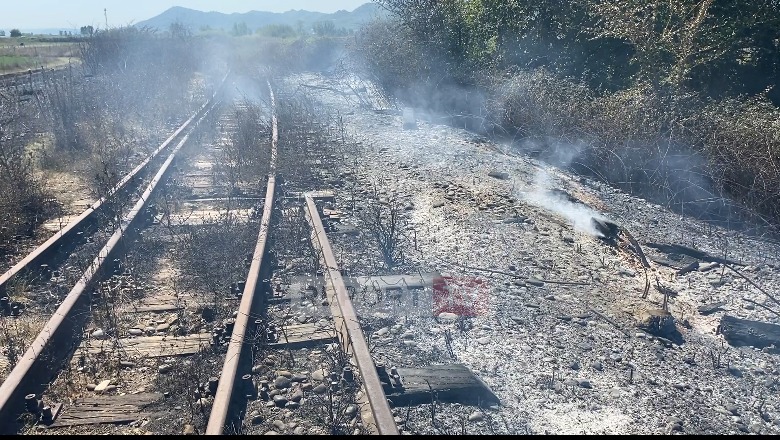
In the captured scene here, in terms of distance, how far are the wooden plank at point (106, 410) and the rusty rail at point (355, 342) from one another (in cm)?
151

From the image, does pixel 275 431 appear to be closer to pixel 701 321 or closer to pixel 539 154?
pixel 701 321

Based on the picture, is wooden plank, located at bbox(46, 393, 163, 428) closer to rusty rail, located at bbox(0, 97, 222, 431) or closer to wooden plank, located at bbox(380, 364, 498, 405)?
rusty rail, located at bbox(0, 97, 222, 431)

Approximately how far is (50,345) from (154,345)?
0.79 metres

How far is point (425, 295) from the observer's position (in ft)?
19.9

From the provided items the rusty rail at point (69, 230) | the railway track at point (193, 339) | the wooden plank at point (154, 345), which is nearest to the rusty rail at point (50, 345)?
the railway track at point (193, 339)

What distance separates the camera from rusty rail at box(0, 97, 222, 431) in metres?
4.09

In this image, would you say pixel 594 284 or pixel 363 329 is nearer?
pixel 363 329

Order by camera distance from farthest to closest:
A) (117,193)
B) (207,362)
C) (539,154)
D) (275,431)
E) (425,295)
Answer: (539,154) < (117,193) < (425,295) < (207,362) < (275,431)

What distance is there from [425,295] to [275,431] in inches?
97.4

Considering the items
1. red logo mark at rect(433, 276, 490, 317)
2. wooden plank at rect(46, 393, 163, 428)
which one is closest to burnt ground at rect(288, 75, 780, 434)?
red logo mark at rect(433, 276, 490, 317)

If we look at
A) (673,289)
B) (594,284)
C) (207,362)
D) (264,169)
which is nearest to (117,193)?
(264,169)

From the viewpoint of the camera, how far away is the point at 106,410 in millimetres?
4223

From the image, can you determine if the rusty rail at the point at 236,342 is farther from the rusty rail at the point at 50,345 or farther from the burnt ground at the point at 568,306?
the rusty rail at the point at 50,345

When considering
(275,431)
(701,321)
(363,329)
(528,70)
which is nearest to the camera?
(275,431)
